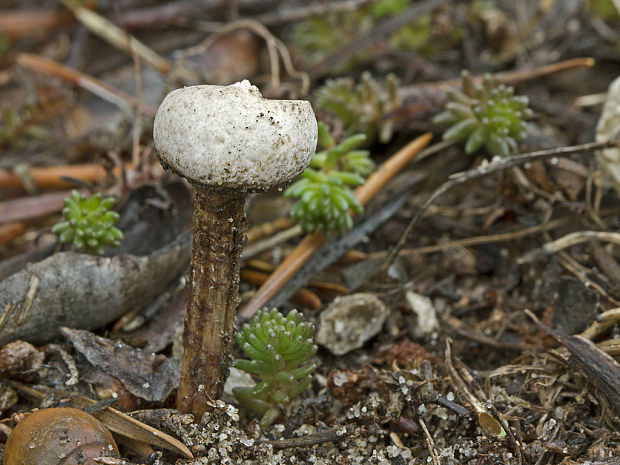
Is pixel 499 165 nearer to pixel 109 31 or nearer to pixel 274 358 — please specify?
pixel 274 358

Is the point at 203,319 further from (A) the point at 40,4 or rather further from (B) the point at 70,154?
(A) the point at 40,4

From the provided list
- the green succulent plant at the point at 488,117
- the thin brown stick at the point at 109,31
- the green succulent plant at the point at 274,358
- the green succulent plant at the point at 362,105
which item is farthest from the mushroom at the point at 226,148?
the thin brown stick at the point at 109,31

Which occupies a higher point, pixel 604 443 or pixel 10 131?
pixel 10 131

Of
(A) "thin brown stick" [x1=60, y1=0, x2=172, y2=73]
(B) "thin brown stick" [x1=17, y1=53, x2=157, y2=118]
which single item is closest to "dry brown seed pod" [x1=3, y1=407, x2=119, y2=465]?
(B) "thin brown stick" [x1=17, y1=53, x2=157, y2=118]

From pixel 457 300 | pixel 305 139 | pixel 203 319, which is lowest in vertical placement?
pixel 457 300

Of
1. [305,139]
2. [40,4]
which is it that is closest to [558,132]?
[305,139]

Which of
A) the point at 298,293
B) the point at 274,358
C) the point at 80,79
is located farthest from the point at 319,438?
the point at 80,79

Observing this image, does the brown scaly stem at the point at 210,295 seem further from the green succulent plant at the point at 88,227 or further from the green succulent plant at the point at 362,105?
the green succulent plant at the point at 362,105
